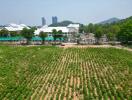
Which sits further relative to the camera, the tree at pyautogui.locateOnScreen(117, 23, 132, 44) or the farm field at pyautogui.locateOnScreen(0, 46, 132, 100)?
the tree at pyautogui.locateOnScreen(117, 23, 132, 44)

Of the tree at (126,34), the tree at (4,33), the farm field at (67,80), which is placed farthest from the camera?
the tree at (4,33)

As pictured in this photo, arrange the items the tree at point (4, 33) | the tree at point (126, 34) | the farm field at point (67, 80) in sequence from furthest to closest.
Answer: the tree at point (4, 33) → the tree at point (126, 34) → the farm field at point (67, 80)

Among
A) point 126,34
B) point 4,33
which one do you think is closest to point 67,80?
point 126,34

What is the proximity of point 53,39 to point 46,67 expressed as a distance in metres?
53.9

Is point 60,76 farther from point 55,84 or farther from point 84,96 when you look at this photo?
point 84,96

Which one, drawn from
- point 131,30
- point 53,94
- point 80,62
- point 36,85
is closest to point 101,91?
point 53,94

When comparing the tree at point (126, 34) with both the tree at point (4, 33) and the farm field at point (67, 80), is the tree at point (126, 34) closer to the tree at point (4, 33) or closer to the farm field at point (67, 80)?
the farm field at point (67, 80)

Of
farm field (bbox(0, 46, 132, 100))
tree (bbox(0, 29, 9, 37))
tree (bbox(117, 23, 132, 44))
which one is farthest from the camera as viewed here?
tree (bbox(0, 29, 9, 37))

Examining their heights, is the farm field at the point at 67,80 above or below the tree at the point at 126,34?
below

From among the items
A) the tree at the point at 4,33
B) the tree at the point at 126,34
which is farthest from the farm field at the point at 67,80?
the tree at the point at 4,33

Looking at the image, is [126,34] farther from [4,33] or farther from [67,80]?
[4,33]

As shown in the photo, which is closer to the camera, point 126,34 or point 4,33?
point 126,34

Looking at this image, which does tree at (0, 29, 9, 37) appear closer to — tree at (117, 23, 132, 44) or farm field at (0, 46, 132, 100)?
tree at (117, 23, 132, 44)

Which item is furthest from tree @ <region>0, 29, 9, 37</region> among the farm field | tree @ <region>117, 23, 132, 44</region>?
the farm field
